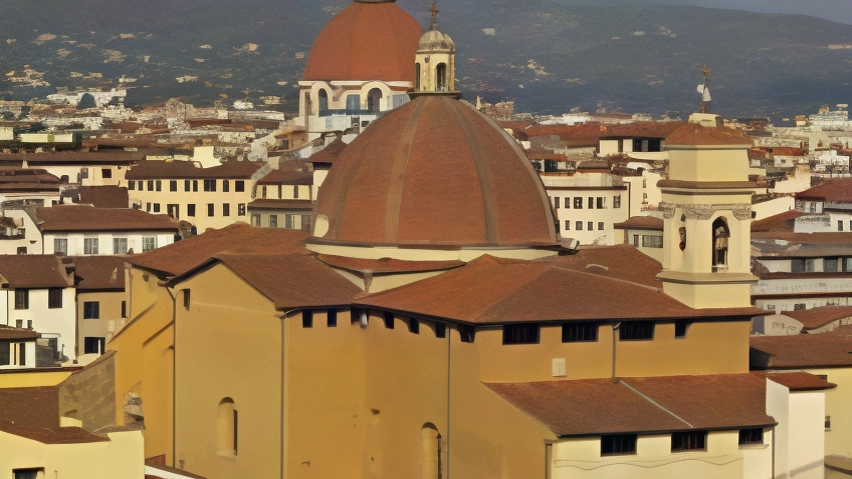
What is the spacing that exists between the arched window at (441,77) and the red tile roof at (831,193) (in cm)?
4457

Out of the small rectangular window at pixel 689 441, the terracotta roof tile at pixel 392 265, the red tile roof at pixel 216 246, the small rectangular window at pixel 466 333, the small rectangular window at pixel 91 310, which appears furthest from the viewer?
the small rectangular window at pixel 91 310

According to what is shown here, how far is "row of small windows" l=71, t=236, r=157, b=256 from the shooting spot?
81875 mm

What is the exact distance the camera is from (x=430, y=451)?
47312 mm

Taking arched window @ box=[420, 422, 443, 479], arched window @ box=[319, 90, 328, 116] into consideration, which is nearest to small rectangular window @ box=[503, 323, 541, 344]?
arched window @ box=[420, 422, 443, 479]

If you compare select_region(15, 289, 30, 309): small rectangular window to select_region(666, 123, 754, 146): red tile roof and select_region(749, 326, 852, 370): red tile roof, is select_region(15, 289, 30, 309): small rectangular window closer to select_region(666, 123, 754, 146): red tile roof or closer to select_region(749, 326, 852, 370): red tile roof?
select_region(749, 326, 852, 370): red tile roof

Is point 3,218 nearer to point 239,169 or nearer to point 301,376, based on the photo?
point 239,169

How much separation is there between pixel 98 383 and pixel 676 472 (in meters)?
18.0

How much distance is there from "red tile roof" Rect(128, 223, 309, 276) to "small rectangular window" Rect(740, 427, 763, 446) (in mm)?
14720

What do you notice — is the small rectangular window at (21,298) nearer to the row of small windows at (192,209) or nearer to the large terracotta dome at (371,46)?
the large terracotta dome at (371,46)

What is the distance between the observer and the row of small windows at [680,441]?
43.2m

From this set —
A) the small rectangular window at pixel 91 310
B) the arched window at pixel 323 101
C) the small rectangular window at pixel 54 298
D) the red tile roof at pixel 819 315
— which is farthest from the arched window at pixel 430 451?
the arched window at pixel 323 101

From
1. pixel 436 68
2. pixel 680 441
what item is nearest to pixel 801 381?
pixel 680 441

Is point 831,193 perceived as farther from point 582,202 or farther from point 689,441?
point 689,441

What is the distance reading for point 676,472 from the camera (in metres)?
44.0
